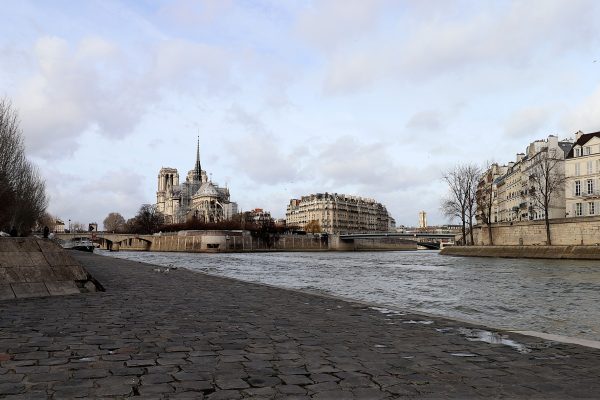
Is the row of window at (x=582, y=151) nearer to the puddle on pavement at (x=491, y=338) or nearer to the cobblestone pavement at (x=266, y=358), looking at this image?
the cobblestone pavement at (x=266, y=358)

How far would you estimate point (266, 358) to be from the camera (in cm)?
608

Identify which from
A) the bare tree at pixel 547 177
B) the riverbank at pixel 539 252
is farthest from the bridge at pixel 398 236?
the riverbank at pixel 539 252

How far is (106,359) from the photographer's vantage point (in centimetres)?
580

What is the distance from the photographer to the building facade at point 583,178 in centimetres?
6788

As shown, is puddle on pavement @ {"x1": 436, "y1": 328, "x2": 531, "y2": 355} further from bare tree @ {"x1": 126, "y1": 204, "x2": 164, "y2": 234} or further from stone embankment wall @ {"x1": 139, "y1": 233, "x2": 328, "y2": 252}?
bare tree @ {"x1": 126, "y1": 204, "x2": 164, "y2": 234}

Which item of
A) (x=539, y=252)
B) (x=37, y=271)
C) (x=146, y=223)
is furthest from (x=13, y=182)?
(x=146, y=223)

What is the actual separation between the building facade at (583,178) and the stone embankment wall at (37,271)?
227ft

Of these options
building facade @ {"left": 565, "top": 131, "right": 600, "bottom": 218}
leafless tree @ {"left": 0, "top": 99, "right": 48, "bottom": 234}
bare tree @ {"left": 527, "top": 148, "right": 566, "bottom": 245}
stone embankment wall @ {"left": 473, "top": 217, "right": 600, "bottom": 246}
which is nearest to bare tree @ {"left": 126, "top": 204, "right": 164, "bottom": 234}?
leafless tree @ {"left": 0, "top": 99, "right": 48, "bottom": 234}

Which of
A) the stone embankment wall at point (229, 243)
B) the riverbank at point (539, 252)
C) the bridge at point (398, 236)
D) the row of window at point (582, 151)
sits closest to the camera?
the riverbank at point (539, 252)

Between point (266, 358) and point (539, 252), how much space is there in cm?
5917

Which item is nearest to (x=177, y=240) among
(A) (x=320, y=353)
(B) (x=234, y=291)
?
(B) (x=234, y=291)

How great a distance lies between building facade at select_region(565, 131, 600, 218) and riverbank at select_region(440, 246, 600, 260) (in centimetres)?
1384

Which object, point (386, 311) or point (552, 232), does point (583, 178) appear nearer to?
point (552, 232)

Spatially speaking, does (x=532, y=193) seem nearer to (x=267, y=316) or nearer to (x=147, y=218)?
(x=267, y=316)
